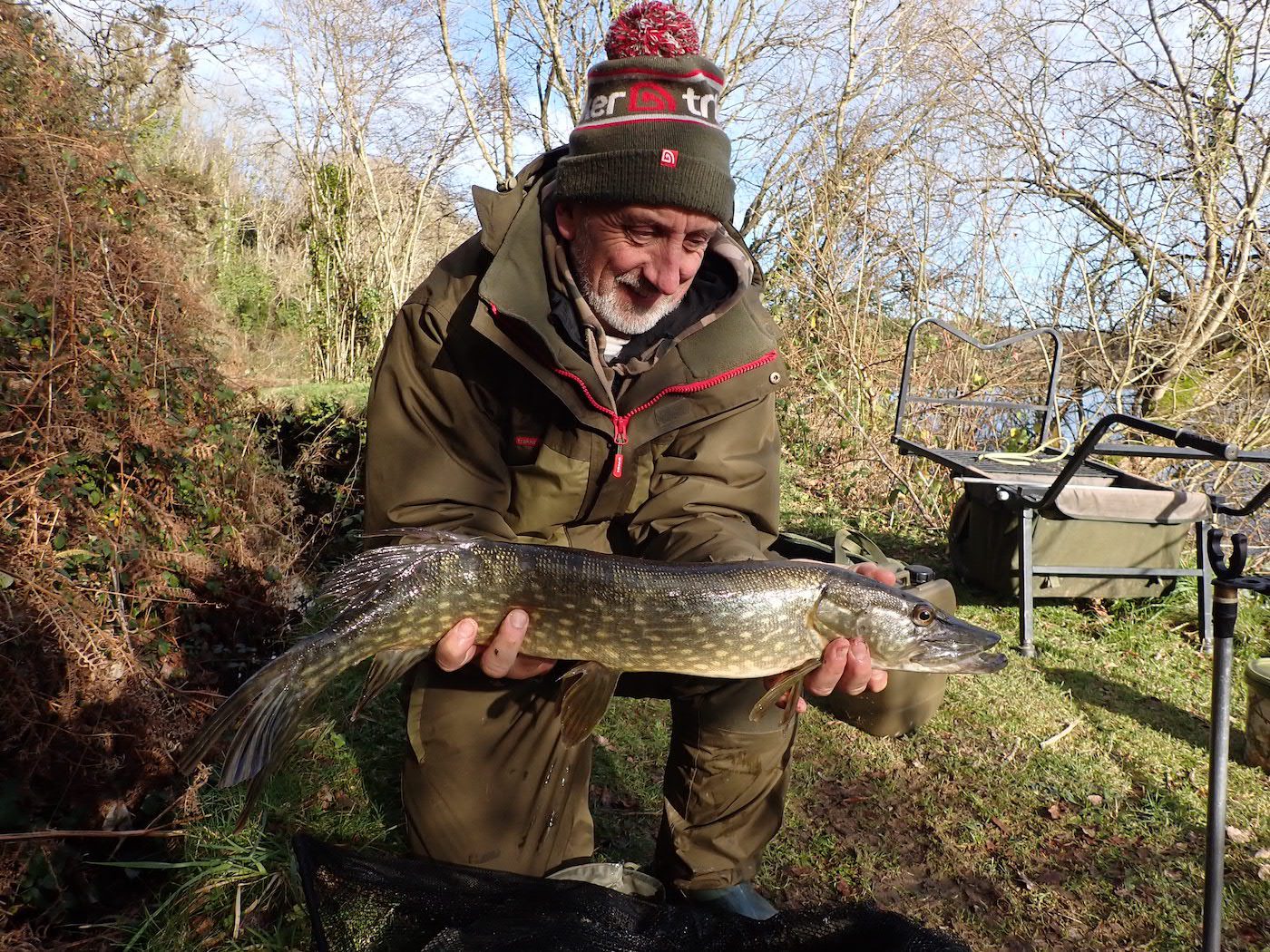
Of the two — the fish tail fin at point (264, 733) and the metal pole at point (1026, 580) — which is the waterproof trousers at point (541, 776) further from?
the metal pole at point (1026, 580)

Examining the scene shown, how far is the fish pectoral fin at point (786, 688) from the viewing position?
1993mm

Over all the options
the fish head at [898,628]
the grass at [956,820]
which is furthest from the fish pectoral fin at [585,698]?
the grass at [956,820]

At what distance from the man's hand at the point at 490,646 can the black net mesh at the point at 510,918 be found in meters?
0.42

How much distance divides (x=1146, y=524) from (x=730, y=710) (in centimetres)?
292

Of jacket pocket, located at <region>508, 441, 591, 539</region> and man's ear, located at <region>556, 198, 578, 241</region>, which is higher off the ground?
man's ear, located at <region>556, 198, 578, 241</region>

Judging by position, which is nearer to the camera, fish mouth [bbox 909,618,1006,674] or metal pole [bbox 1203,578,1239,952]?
metal pole [bbox 1203,578,1239,952]

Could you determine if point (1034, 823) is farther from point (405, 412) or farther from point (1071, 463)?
point (405, 412)

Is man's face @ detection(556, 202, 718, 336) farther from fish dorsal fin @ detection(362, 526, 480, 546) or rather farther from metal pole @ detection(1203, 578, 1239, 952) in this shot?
metal pole @ detection(1203, 578, 1239, 952)

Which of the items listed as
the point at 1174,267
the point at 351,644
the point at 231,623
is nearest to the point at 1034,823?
the point at 351,644

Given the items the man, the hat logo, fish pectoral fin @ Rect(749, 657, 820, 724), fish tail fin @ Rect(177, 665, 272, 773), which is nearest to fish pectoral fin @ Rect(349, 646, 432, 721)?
the man

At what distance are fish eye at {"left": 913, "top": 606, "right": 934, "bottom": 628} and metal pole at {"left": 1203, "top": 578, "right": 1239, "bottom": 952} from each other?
22.0 inches

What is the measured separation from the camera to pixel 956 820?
9.07 feet

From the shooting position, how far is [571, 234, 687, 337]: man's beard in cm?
224

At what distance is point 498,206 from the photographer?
7.33 feet
